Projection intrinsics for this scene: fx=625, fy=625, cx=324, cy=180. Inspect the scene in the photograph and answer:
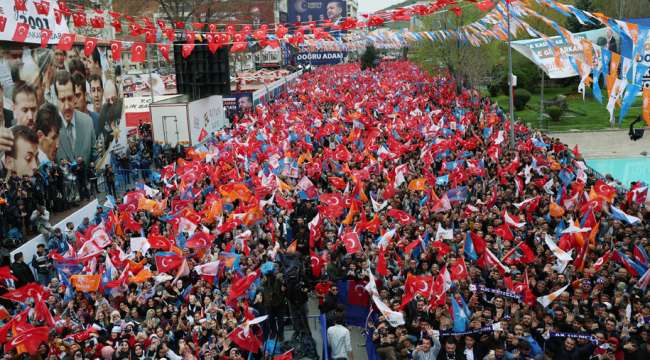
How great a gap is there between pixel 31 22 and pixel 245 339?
1437 cm

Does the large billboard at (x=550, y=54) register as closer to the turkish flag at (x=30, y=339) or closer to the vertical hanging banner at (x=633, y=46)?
the vertical hanging banner at (x=633, y=46)

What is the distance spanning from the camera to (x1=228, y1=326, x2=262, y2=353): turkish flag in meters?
8.63

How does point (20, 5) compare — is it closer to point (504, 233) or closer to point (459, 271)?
point (504, 233)

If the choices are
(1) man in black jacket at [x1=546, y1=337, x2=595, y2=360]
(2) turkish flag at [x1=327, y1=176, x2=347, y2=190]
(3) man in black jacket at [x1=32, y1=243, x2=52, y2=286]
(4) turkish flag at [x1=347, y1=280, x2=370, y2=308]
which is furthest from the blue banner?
(1) man in black jacket at [x1=546, y1=337, x2=595, y2=360]

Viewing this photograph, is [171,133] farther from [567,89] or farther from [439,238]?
[567,89]

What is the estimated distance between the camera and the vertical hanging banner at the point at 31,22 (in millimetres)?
17219

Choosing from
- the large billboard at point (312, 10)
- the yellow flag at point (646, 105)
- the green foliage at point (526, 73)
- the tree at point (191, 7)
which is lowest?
the green foliage at point (526, 73)

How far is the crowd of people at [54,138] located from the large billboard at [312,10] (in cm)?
8512

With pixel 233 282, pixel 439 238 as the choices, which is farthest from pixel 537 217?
pixel 233 282

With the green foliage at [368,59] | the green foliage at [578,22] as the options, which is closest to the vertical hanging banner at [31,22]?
the green foliage at [578,22]

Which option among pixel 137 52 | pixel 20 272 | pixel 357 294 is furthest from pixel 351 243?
pixel 137 52

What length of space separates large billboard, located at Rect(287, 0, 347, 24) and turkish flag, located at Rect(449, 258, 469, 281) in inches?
3930

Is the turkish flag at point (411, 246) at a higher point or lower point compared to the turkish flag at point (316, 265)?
higher

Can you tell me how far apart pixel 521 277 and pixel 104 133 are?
19.5 m
